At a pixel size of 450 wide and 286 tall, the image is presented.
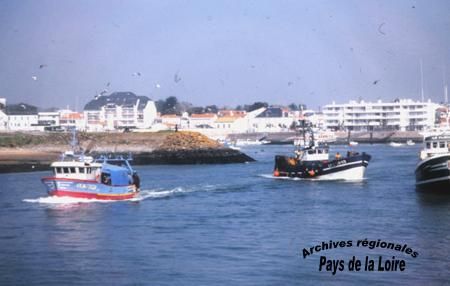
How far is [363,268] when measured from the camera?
2156 cm

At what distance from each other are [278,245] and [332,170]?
2727cm

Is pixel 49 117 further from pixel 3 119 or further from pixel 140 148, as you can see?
pixel 140 148

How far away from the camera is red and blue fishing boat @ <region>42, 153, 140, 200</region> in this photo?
36.2m

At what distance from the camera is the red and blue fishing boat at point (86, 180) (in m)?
36.2

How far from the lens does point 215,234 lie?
1095 inches

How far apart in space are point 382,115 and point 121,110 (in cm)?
5902

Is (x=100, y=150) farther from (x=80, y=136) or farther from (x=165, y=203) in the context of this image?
(x=165, y=203)

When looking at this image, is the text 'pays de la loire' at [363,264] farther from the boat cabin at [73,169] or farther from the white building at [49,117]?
the white building at [49,117]

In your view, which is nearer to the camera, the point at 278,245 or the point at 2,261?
the point at 2,261

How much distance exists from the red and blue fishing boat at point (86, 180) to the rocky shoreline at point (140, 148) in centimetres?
3438

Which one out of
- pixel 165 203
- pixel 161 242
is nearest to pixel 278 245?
pixel 161 242

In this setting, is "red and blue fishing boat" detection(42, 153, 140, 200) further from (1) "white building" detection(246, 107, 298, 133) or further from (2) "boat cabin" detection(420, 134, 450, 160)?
(1) "white building" detection(246, 107, 298, 133)

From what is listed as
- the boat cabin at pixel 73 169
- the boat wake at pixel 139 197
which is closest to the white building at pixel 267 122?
the boat wake at pixel 139 197

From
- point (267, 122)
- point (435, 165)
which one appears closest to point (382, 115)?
point (267, 122)
